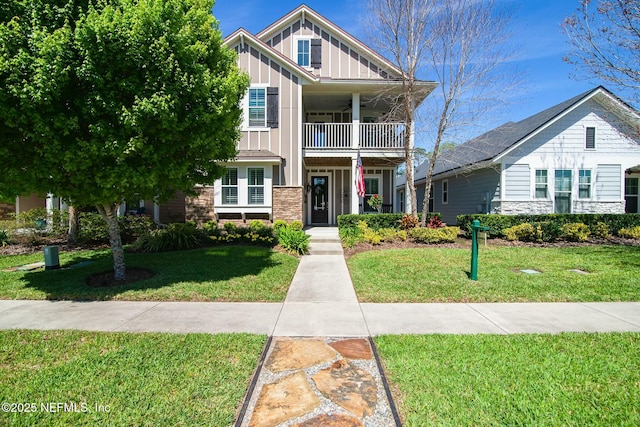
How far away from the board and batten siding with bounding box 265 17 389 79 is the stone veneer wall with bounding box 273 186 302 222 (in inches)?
256

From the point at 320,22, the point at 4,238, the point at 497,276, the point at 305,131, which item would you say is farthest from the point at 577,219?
the point at 4,238

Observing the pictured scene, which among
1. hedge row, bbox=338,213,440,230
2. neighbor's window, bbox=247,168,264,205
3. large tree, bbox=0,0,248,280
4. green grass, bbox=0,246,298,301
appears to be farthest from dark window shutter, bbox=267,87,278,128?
large tree, bbox=0,0,248,280

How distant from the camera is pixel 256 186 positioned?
40.8ft

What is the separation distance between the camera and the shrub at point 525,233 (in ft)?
36.4

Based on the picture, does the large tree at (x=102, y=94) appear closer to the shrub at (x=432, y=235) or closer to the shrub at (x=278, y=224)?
the shrub at (x=278, y=224)

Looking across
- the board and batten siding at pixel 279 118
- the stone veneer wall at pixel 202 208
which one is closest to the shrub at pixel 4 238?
the stone veneer wall at pixel 202 208

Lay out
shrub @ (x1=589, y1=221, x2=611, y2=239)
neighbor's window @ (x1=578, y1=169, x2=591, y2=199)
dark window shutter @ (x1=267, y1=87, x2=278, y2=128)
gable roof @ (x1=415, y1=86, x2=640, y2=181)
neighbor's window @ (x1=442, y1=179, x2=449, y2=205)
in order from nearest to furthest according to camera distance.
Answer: shrub @ (x1=589, y1=221, x2=611, y2=239)
dark window shutter @ (x1=267, y1=87, x2=278, y2=128)
gable roof @ (x1=415, y1=86, x2=640, y2=181)
neighbor's window @ (x1=578, y1=169, x2=591, y2=199)
neighbor's window @ (x1=442, y1=179, x2=449, y2=205)

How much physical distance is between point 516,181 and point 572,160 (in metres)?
2.72

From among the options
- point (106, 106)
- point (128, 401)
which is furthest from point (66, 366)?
point (106, 106)

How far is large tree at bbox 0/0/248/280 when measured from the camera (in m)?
4.40

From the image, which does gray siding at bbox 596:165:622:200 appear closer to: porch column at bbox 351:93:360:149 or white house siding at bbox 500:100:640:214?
white house siding at bbox 500:100:640:214

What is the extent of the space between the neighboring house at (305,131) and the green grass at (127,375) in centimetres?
795

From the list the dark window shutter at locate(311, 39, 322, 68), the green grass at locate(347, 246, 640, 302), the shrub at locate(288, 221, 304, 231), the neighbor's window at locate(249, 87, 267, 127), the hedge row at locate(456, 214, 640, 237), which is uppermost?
the dark window shutter at locate(311, 39, 322, 68)

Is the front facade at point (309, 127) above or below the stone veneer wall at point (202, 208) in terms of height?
above
